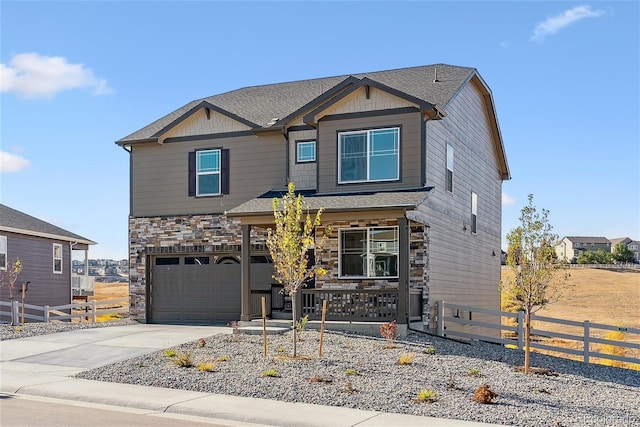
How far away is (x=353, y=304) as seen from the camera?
18.0 meters

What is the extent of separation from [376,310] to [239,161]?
7.27 m

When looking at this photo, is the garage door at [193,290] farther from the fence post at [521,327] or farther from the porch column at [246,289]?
the fence post at [521,327]

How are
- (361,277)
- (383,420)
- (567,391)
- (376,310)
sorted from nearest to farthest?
(383,420) < (567,391) < (376,310) < (361,277)

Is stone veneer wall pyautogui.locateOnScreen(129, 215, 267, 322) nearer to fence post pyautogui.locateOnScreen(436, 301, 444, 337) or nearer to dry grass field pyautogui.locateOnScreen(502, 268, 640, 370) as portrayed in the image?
fence post pyautogui.locateOnScreen(436, 301, 444, 337)

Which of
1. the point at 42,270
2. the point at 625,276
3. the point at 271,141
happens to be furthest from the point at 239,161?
the point at 625,276

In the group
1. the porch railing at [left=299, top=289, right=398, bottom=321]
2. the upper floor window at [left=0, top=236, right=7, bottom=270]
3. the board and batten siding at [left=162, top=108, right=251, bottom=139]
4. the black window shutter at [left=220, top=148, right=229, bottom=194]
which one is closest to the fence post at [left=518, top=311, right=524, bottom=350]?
the porch railing at [left=299, top=289, right=398, bottom=321]

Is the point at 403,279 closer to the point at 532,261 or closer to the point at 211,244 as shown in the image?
the point at 532,261

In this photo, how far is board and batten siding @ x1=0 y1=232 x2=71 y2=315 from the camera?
2794 cm

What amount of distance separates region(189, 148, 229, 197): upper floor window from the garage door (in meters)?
2.20

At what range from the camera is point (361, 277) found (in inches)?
760

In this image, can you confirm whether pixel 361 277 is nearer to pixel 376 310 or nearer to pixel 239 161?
pixel 376 310

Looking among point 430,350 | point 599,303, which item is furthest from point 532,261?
point 599,303

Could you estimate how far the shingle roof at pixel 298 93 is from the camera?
859 inches

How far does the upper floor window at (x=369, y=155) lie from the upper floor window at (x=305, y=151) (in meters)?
1.63
